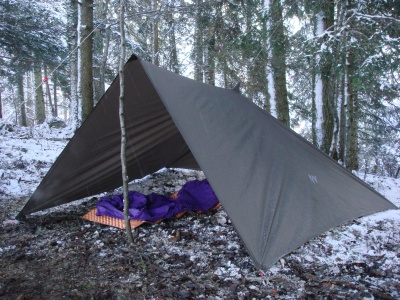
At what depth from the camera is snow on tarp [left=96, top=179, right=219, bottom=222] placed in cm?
345

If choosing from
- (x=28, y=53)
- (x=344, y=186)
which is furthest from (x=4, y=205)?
(x=28, y=53)

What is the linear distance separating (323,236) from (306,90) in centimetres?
649

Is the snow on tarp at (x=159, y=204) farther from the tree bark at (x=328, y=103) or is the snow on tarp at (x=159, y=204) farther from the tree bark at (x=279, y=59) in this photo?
the tree bark at (x=279, y=59)

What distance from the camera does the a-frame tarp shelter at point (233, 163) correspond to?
233 cm

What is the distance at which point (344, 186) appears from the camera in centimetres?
313

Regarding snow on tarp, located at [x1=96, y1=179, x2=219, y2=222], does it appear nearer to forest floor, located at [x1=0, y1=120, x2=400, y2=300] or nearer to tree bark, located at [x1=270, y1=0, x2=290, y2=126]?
forest floor, located at [x1=0, y1=120, x2=400, y2=300]

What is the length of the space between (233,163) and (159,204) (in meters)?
1.52

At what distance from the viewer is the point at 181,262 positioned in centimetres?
257

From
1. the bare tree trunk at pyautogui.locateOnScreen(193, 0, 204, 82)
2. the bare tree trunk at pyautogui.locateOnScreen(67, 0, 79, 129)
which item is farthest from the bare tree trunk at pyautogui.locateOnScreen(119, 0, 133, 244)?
the bare tree trunk at pyautogui.locateOnScreen(67, 0, 79, 129)

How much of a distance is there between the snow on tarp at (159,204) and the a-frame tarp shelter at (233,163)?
0.52 meters

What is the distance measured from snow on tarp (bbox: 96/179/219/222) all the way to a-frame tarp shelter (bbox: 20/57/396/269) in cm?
52

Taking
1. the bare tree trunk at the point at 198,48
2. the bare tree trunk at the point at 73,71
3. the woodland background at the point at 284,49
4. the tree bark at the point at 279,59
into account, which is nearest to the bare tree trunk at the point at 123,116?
the woodland background at the point at 284,49

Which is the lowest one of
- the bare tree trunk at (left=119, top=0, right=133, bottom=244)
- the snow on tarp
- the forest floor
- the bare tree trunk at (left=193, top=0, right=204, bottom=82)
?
the forest floor

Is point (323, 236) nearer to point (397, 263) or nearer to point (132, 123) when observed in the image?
point (397, 263)
